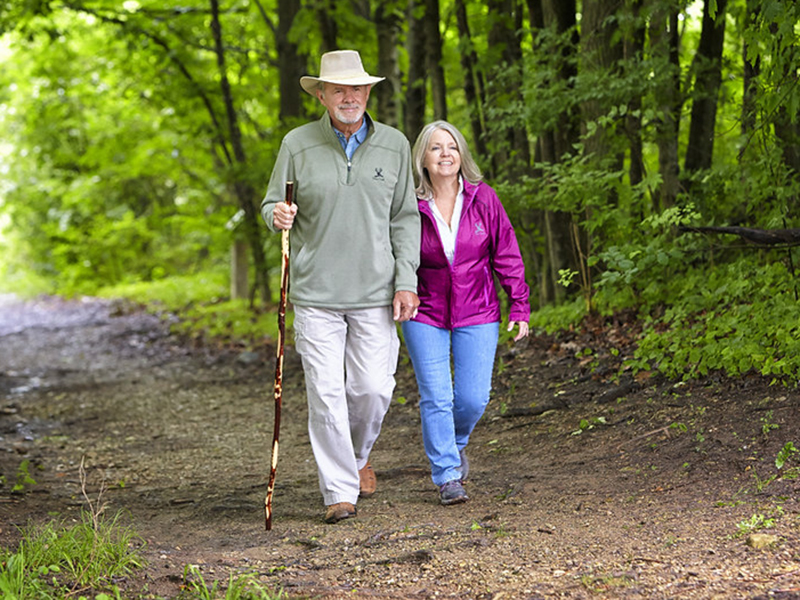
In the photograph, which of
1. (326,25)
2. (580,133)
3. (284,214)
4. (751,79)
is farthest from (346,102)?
(326,25)

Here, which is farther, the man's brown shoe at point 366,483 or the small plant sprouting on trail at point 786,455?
the man's brown shoe at point 366,483

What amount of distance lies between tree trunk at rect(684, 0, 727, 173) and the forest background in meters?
0.02

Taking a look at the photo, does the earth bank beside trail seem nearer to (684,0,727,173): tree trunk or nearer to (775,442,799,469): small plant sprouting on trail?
(775,442,799,469): small plant sprouting on trail

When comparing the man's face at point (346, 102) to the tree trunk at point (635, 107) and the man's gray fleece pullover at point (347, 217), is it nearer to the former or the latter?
the man's gray fleece pullover at point (347, 217)

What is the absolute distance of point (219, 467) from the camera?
658cm

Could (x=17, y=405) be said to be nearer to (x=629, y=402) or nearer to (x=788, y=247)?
(x=629, y=402)

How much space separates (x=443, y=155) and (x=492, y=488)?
6.36ft

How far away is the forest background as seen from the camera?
650cm

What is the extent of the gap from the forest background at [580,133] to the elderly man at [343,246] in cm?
194

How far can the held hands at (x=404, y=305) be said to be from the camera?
458 centimetres

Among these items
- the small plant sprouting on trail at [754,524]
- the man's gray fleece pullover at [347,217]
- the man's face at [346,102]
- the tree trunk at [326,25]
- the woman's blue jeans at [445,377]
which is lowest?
the small plant sprouting on trail at [754,524]

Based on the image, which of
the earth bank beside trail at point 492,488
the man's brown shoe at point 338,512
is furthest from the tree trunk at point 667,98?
the man's brown shoe at point 338,512

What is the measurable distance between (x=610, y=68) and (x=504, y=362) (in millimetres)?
2837

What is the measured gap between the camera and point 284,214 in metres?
4.40
